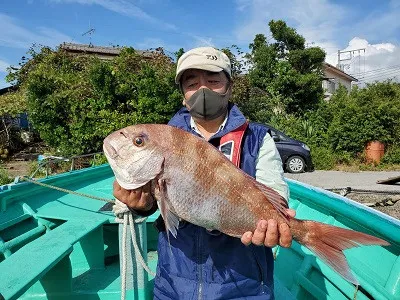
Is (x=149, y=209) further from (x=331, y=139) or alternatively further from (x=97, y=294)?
(x=331, y=139)

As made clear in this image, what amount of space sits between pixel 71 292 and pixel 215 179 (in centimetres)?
233

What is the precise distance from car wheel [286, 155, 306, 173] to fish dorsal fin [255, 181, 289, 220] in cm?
1392

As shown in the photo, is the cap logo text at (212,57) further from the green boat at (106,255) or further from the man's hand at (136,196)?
the green boat at (106,255)

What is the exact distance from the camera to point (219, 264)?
2074 mm

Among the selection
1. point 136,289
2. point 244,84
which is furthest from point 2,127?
point 136,289

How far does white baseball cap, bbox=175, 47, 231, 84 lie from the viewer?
2158mm

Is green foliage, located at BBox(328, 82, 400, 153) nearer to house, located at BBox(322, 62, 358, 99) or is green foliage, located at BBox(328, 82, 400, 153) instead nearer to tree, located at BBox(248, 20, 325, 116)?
tree, located at BBox(248, 20, 325, 116)

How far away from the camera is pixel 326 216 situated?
390 cm

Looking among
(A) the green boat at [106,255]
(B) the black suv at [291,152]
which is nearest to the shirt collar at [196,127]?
(A) the green boat at [106,255]

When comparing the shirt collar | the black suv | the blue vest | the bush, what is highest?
the shirt collar

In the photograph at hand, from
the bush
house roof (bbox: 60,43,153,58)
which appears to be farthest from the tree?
house roof (bbox: 60,43,153,58)

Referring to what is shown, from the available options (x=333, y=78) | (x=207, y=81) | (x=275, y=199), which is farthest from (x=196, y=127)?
(x=333, y=78)

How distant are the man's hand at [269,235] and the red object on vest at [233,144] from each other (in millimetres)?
406

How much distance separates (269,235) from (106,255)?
345cm
